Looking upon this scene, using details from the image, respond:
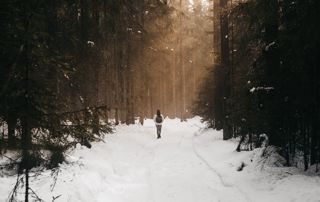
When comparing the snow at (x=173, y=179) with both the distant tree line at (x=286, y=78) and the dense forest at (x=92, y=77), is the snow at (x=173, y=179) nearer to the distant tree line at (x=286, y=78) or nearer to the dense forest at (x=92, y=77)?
the dense forest at (x=92, y=77)

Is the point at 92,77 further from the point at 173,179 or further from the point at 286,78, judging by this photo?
the point at 286,78

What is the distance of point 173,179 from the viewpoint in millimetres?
14117

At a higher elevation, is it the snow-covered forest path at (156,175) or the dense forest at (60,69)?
the dense forest at (60,69)

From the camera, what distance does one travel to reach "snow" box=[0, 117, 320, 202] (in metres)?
10.4

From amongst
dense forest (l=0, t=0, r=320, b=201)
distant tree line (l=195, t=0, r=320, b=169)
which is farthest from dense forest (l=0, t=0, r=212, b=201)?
distant tree line (l=195, t=0, r=320, b=169)

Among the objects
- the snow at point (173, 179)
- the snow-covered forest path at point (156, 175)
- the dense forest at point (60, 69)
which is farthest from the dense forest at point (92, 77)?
the snow-covered forest path at point (156, 175)

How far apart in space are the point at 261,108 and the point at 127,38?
1888 cm

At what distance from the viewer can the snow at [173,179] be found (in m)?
10.4

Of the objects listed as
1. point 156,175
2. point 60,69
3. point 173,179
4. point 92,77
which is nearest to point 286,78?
point 173,179

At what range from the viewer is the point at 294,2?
10914 mm

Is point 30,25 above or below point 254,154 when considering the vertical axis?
above

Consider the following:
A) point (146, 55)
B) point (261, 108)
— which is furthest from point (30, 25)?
point (146, 55)

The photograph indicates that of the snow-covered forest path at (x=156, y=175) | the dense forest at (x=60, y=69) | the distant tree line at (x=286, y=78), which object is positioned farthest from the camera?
the snow-covered forest path at (x=156, y=175)

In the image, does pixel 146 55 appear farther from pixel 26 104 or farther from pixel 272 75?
pixel 26 104
